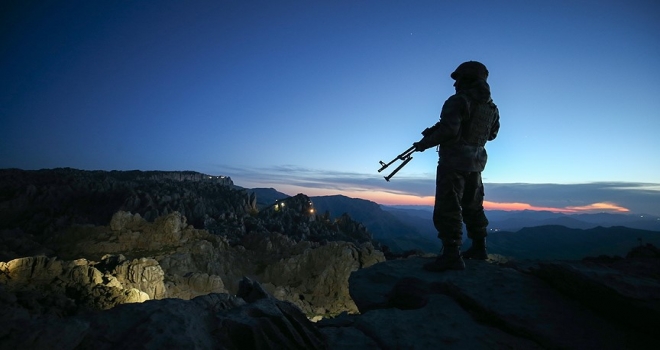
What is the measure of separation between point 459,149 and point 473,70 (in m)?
1.45

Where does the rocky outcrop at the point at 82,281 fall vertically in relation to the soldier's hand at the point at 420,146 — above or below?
below

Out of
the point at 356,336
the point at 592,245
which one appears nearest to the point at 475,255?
the point at 356,336

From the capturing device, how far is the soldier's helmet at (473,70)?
4.98 meters

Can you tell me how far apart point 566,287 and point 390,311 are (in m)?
2.05

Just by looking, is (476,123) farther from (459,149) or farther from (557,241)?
(557,241)

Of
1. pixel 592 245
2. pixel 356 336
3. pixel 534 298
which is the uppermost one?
pixel 534 298

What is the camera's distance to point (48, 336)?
5.49 ft

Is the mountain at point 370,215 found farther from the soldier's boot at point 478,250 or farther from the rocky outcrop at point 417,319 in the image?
the rocky outcrop at point 417,319

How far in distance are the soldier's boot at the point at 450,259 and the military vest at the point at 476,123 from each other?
180 centimetres

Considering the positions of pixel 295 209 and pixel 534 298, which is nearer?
pixel 534 298

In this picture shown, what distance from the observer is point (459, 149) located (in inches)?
191

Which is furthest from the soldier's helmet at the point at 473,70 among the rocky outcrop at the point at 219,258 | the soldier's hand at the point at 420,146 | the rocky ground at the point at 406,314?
the rocky outcrop at the point at 219,258

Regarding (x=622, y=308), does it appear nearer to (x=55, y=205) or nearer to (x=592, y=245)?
(x=55, y=205)

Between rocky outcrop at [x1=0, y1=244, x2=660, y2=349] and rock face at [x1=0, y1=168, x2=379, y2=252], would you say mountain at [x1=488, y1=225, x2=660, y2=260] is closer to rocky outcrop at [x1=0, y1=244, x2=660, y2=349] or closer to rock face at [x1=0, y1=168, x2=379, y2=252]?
rock face at [x1=0, y1=168, x2=379, y2=252]
